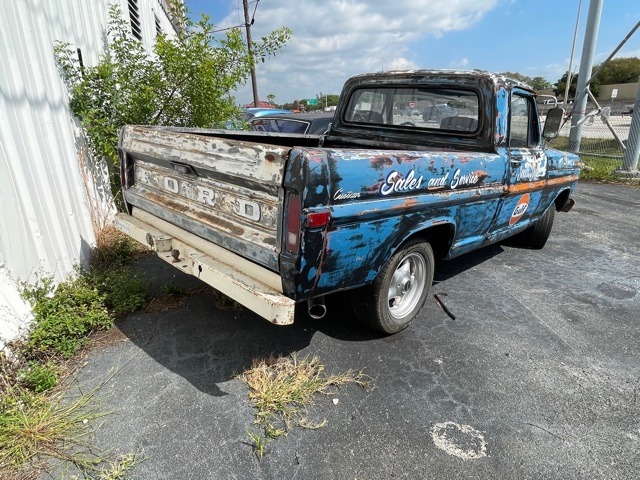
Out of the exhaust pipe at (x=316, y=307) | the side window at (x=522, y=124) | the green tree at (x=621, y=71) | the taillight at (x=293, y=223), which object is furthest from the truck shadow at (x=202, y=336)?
the green tree at (x=621, y=71)

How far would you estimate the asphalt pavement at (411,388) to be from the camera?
2.06 m

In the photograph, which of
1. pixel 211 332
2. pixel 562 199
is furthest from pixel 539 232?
pixel 211 332

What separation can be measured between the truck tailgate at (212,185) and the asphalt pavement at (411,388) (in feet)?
2.80

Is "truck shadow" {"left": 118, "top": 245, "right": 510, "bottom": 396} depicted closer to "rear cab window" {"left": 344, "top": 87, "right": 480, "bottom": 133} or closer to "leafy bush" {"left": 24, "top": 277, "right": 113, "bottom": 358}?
"leafy bush" {"left": 24, "top": 277, "right": 113, "bottom": 358}

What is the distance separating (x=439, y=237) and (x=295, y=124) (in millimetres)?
4945

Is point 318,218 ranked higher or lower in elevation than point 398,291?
higher

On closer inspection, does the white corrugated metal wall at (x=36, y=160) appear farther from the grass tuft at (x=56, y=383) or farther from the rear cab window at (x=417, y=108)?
the rear cab window at (x=417, y=108)

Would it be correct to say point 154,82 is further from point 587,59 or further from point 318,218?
point 587,59

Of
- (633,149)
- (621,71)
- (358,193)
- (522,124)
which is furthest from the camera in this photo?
(621,71)

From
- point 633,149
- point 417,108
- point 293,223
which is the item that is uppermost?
point 417,108

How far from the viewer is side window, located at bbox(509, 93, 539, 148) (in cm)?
369

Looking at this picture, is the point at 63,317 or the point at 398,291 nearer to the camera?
the point at 63,317

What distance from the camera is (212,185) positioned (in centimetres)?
263

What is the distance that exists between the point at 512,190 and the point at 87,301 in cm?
377
